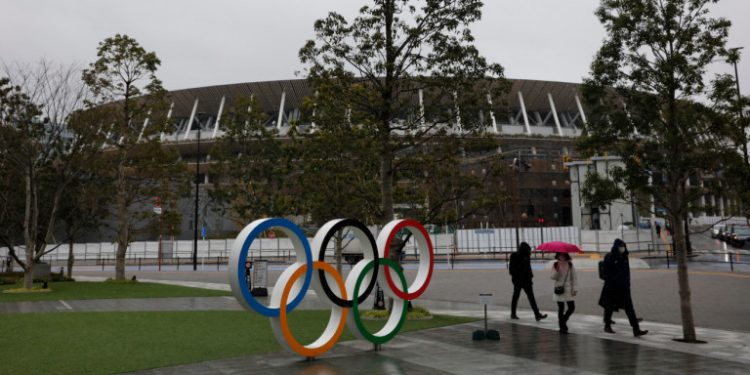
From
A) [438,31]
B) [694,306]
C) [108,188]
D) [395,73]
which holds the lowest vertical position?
[694,306]

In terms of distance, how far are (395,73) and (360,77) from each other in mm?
1284

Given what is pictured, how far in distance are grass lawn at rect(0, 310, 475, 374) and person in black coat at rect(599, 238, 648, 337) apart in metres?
3.12

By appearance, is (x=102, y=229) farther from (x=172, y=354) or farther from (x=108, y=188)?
(x=172, y=354)

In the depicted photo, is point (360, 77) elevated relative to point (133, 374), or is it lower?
elevated

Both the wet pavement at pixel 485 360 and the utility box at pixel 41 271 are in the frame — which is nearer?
the wet pavement at pixel 485 360

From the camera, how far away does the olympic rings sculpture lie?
7.28m

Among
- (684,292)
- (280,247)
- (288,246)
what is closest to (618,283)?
(684,292)

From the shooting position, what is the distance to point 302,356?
8.15m

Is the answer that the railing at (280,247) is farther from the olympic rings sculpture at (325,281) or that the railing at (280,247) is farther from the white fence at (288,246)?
the olympic rings sculpture at (325,281)

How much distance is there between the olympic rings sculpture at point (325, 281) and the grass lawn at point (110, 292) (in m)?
10.6

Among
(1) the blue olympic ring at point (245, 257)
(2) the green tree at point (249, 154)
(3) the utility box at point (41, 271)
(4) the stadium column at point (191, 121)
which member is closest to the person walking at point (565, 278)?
(1) the blue olympic ring at point (245, 257)

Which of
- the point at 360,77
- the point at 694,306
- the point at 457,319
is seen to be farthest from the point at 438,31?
the point at 694,306

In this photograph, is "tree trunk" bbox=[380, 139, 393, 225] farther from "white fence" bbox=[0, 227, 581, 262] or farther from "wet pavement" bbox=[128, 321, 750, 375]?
"white fence" bbox=[0, 227, 581, 262]

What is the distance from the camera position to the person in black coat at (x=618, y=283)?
991 cm
